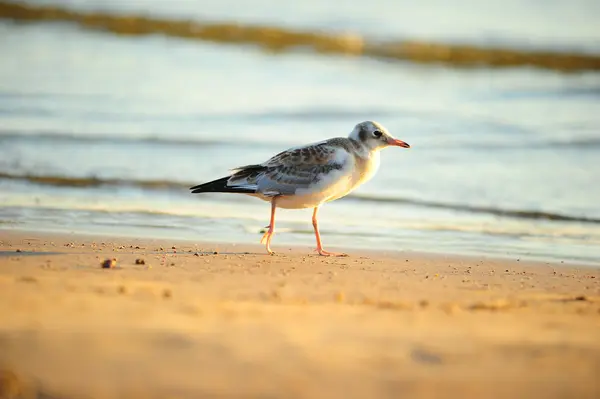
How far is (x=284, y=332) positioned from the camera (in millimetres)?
5137

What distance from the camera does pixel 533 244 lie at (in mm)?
8938

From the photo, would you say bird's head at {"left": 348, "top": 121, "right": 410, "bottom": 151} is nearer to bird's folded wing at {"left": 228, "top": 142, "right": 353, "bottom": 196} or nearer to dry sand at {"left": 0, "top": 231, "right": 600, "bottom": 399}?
bird's folded wing at {"left": 228, "top": 142, "right": 353, "bottom": 196}

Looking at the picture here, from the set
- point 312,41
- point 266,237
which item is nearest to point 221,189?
point 266,237

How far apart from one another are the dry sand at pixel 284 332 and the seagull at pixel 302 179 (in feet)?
3.71

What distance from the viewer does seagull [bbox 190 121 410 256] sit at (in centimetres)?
838

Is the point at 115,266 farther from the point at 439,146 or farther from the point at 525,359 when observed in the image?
the point at 439,146

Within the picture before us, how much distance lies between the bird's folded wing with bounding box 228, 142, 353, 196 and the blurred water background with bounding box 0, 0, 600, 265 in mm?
674

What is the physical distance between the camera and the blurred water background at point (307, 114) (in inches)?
379

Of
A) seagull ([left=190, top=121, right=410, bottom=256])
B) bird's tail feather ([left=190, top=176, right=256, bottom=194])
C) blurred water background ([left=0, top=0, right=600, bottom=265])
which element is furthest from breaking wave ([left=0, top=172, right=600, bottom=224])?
bird's tail feather ([left=190, top=176, right=256, bottom=194])

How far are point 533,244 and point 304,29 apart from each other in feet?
54.4

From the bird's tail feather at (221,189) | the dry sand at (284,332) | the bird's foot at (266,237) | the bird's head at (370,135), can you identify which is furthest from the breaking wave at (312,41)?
the dry sand at (284,332)

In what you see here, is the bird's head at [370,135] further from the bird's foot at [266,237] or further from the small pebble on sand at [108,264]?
the small pebble on sand at [108,264]

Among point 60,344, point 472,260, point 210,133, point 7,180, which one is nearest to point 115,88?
point 210,133

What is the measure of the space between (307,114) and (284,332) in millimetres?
10343
